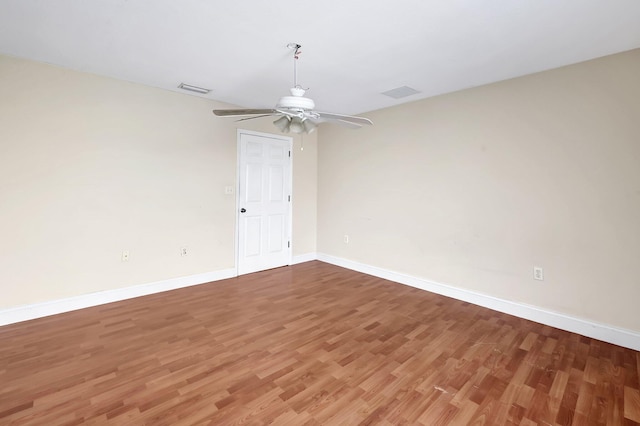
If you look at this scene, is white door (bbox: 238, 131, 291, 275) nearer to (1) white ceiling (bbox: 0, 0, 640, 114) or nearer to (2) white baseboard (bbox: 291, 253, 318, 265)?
(2) white baseboard (bbox: 291, 253, 318, 265)

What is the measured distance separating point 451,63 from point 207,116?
3078mm

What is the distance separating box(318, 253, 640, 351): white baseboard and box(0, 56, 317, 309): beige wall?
106 inches

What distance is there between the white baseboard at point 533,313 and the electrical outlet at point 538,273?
309 millimetres

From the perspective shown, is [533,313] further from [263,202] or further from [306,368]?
[263,202]

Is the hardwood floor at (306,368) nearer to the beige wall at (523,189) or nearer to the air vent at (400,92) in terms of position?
the beige wall at (523,189)

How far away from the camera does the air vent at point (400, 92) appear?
137 inches

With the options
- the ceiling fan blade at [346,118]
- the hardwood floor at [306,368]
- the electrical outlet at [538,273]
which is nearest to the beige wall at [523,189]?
the electrical outlet at [538,273]

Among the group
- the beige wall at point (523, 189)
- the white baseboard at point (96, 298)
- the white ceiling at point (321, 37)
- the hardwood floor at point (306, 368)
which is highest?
the white ceiling at point (321, 37)

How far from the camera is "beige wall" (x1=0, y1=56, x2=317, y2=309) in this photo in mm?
2830

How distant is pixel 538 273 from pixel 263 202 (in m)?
3.67

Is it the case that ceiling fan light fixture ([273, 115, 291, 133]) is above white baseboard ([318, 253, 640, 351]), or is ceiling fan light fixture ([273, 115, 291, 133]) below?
above

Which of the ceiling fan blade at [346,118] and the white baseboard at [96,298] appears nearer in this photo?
the ceiling fan blade at [346,118]

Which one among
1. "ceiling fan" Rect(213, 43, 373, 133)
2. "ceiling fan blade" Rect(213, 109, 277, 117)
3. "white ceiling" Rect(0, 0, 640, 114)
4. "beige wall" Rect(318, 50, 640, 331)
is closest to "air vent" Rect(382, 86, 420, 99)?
"white ceiling" Rect(0, 0, 640, 114)

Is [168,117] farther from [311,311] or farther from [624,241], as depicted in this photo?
[624,241]
